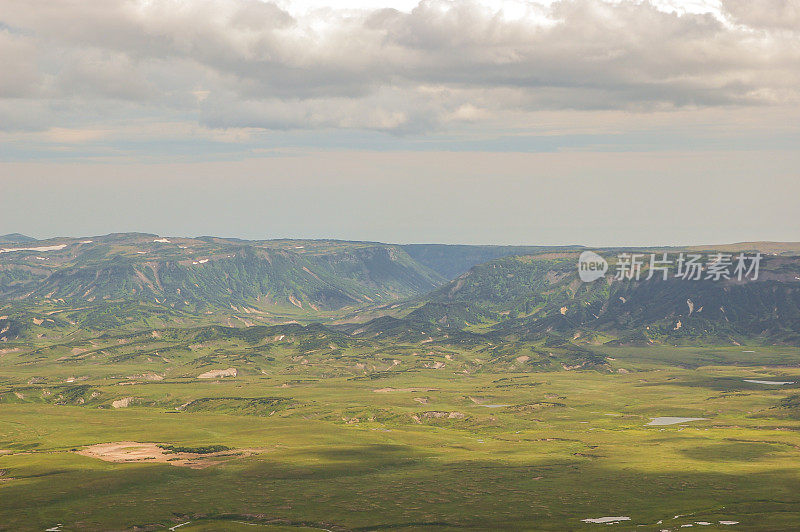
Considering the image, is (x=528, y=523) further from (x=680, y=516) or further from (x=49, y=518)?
(x=49, y=518)

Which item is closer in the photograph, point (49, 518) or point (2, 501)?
point (49, 518)

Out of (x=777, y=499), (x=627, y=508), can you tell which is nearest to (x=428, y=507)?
(x=627, y=508)

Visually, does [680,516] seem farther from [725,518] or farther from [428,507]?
[428,507]

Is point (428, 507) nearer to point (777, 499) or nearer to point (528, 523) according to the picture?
point (528, 523)

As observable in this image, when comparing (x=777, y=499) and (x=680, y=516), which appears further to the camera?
(x=777, y=499)

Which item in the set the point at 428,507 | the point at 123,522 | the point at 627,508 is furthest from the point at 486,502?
the point at 123,522

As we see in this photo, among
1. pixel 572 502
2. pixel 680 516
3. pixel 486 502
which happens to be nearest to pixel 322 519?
pixel 486 502

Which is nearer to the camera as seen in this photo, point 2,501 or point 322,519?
point 322,519
